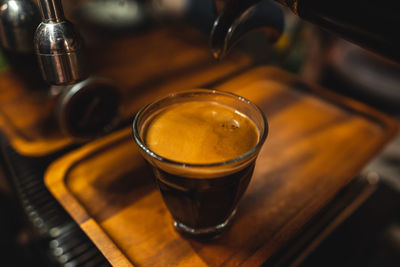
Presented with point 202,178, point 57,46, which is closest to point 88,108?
point 57,46

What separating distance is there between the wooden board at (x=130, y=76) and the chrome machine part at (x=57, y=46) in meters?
0.34

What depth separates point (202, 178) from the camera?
1.63 ft

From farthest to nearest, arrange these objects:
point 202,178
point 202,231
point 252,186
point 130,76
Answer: point 130,76, point 252,186, point 202,231, point 202,178

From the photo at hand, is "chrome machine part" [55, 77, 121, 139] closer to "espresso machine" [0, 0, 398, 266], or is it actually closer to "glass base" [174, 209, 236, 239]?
"espresso machine" [0, 0, 398, 266]

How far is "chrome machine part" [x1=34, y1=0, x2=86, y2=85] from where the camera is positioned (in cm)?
49

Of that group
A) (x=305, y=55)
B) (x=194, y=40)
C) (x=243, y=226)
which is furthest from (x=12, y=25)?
(x=305, y=55)

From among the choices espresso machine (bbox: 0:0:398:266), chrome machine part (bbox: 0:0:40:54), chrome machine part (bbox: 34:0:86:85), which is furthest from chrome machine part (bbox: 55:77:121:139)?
chrome machine part (bbox: 34:0:86:85)

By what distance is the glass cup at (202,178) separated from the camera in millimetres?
489

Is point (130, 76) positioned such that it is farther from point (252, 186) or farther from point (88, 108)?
point (252, 186)

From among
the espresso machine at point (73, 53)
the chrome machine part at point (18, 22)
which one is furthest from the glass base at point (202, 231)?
the chrome machine part at point (18, 22)

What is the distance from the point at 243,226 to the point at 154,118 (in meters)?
0.27

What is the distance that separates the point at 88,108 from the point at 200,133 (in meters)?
0.40

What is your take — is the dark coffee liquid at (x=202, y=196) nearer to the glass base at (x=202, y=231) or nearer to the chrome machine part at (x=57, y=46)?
the glass base at (x=202, y=231)

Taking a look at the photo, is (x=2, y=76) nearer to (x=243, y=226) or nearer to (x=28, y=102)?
(x=28, y=102)
